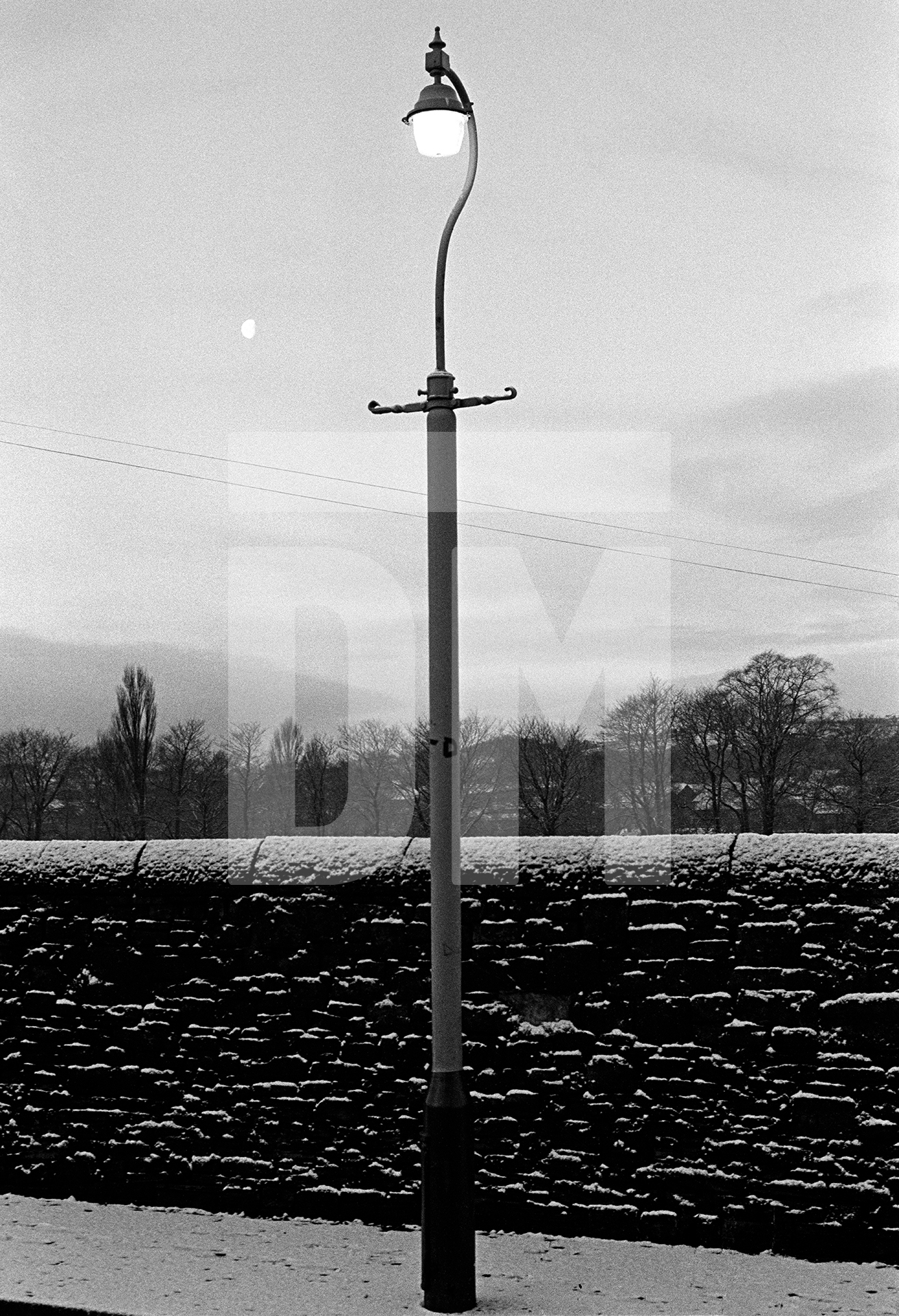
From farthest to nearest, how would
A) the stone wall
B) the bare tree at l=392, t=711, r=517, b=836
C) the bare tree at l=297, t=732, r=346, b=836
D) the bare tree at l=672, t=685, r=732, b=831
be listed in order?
the bare tree at l=672, t=685, r=732, b=831
the bare tree at l=297, t=732, r=346, b=836
the bare tree at l=392, t=711, r=517, b=836
the stone wall

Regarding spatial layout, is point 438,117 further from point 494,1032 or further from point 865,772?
point 865,772

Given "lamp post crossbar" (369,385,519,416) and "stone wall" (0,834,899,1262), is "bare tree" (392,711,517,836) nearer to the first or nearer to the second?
"stone wall" (0,834,899,1262)

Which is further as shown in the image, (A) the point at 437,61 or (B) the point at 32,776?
(B) the point at 32,776

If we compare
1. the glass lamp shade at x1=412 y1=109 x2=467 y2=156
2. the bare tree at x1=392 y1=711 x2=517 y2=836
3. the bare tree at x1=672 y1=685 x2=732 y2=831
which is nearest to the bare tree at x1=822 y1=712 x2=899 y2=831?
the bare tree at x1=672 y1=685 x2=732 y2=831

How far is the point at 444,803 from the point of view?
570 centimetres

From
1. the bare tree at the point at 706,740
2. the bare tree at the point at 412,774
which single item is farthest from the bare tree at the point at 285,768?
the bare tree at the point at 706,740

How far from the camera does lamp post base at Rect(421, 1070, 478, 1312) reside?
5.44m

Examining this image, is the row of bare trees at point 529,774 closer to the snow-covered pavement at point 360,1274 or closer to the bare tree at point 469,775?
the bare tree at point 469,775

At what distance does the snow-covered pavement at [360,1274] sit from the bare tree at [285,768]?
64.1ft

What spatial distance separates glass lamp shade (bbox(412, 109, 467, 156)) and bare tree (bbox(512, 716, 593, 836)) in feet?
75.3

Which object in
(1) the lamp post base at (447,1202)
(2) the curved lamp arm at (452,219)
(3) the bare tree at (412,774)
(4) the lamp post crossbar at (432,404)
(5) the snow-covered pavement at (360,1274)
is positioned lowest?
(5) the snow-covered pavement at (360,1274)

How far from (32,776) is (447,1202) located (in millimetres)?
35483

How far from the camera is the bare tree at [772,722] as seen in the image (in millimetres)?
33688

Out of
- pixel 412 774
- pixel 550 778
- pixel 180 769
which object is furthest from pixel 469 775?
pixel 180 769
